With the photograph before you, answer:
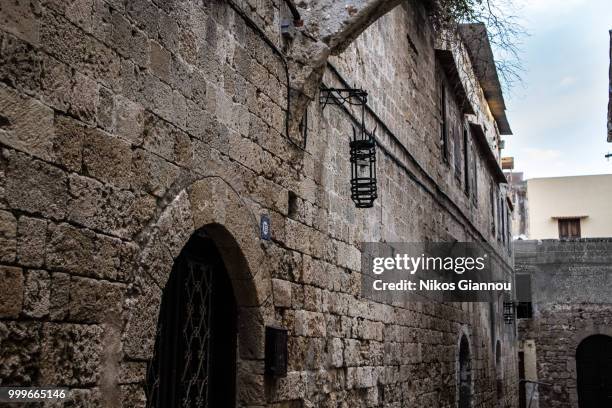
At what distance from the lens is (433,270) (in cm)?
969

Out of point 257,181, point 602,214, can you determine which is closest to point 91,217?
point 257,181

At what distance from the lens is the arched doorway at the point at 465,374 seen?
11.5 meters

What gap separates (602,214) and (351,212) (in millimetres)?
28717

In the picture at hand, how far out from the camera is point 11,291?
263 centimetres

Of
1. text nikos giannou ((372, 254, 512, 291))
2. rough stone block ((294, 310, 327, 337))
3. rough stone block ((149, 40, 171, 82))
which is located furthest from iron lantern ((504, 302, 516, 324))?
rough stone block ((149, 40, 171, 82))

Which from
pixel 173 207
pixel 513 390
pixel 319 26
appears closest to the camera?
pixel 173 207

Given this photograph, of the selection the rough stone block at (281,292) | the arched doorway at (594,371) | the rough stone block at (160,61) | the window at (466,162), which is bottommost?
the arched doorway at (594,371)

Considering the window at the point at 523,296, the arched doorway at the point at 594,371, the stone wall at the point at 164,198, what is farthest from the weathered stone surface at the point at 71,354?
the arched doorway at the point at 594,371

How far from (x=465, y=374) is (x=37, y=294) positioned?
9.97 metres

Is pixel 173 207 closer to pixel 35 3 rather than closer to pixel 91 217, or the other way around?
pixel 91 217

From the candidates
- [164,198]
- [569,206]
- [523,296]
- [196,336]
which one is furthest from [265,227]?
[569,206]

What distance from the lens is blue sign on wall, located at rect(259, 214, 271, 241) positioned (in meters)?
4.65

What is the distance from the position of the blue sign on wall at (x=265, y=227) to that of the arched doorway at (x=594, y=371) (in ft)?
60.7

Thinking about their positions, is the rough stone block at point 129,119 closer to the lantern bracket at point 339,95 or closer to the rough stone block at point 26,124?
the rough stone block at point 26,124
